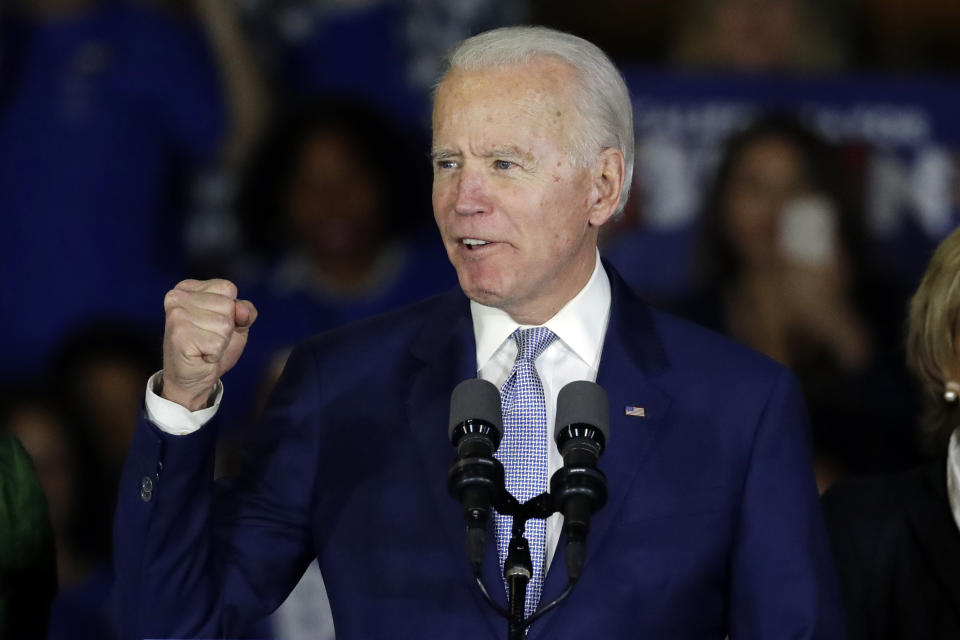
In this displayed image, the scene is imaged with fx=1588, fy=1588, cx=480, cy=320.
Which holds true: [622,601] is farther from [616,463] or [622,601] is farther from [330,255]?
[330,255]

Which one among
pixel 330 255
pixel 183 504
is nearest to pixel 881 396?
pixel 330 255

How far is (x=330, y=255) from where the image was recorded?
4.88 metres

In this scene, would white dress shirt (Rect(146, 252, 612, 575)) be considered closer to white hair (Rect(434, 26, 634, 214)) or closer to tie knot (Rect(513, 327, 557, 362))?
tie knot (Rect(513, 327, 557, 362))

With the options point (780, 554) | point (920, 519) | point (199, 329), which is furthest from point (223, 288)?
point (920, 519)

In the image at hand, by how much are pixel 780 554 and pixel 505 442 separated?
0.41 metres

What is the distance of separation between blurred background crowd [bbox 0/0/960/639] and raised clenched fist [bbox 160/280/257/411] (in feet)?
8.56

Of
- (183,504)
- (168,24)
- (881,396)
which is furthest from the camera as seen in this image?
(168,24)

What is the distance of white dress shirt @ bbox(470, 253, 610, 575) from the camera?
7.64ft

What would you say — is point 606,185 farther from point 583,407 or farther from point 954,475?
point 954,475

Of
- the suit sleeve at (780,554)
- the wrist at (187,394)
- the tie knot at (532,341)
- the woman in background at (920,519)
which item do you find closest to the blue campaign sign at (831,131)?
the woman in background at (920,519)

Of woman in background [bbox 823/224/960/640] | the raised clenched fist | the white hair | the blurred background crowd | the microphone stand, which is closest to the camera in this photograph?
the microphone stand

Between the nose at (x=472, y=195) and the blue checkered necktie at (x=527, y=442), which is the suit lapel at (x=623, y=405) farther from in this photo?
the nose at (x=472, y=195)

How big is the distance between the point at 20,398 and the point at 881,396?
8.36 ft

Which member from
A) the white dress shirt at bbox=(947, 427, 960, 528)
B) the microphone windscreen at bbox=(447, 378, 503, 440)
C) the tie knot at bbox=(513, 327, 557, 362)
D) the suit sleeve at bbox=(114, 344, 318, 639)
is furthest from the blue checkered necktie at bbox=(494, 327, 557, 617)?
the white dress shirt at bbox=(947, 427, 960, 528)
